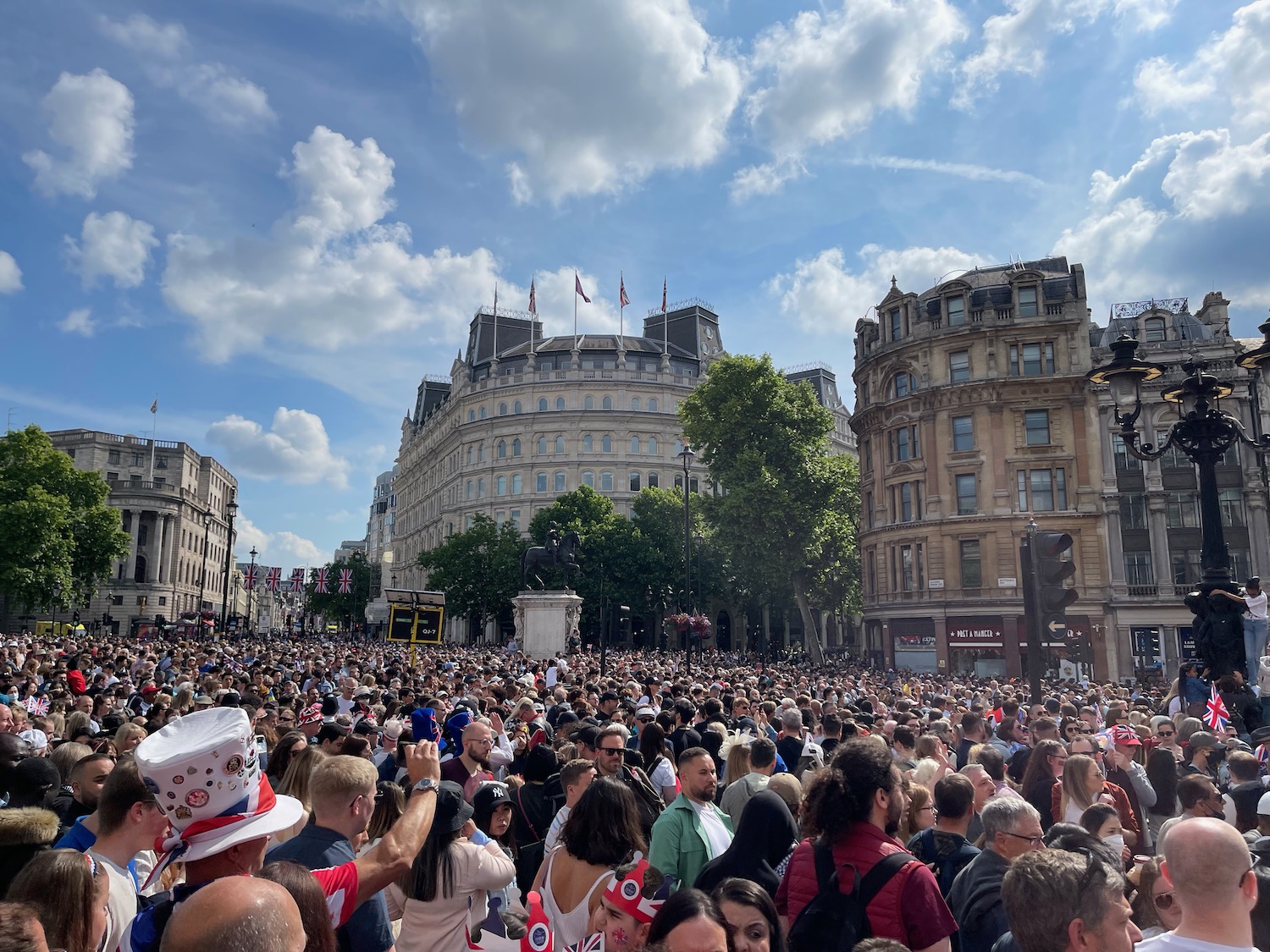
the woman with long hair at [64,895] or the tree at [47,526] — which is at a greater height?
the tree at [47,526]

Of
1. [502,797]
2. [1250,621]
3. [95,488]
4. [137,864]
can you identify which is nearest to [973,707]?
[1250,621]

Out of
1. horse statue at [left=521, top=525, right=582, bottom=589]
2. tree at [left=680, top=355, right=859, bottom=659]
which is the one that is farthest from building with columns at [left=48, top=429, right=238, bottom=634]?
horse statue at [left=521, top=525, right=582, bottom=589]

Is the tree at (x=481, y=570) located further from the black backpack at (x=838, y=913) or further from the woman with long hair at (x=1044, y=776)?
the black backpack at (x=838, y=913)

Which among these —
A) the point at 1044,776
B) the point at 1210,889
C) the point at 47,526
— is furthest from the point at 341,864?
the point at 47,526

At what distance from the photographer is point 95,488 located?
57.6 m

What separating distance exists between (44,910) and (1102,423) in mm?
46132

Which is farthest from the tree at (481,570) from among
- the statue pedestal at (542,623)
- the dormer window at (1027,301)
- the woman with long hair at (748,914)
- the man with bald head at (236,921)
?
the man with bald head at (236,921)

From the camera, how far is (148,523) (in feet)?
281

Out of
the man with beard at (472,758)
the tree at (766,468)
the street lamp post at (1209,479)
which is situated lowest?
the man with beard at (472,758)

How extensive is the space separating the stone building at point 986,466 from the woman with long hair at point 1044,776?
3440 centimetres

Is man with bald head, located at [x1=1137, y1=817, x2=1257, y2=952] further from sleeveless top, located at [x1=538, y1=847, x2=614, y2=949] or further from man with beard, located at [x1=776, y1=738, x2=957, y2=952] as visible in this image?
sleeveless top, located at [x1=538, y1=847, x2=614, y2=949]

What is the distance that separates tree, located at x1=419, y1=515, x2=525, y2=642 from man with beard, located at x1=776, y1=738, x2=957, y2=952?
64.8m

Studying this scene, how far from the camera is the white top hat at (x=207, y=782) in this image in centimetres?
296

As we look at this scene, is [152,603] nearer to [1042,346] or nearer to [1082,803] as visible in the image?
[1042,346]
